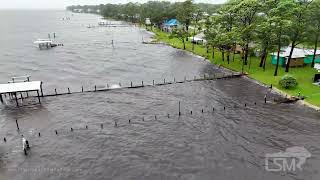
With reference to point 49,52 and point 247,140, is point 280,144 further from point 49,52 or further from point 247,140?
point 49,52

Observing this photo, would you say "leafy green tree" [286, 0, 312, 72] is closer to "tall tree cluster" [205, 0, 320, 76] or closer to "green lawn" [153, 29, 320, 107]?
"tall tree cluster" [205, 0, 320, 76]

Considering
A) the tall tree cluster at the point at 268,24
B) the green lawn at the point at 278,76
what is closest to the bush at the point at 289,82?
the green lawn at the point at 278,76

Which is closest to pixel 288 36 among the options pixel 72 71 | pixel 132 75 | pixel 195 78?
pixel 195 78

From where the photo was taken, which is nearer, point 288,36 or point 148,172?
point 148,172

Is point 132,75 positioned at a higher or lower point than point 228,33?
lower

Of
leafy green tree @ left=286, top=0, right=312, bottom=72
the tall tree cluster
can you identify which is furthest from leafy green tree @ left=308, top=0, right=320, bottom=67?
leafy green tree @ left=286, top=0, right=312, bottom=72

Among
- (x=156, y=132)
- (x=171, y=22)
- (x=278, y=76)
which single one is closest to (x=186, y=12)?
(x=171, y=22)

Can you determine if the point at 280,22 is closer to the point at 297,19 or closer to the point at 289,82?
the point at 297,19

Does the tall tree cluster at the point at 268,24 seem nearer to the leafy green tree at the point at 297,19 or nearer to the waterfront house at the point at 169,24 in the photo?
the leafy green tree at the point at 297,19
